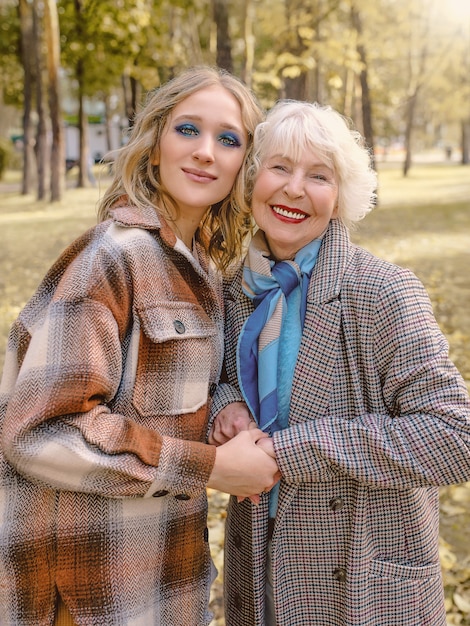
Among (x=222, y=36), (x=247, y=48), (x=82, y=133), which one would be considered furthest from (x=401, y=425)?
(x=82, y=133)

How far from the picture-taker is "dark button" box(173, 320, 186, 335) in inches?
71.7

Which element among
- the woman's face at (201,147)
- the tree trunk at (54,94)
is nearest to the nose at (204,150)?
the woman's face at (201,147)

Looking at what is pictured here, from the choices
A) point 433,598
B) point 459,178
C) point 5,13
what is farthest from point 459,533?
point 459,178

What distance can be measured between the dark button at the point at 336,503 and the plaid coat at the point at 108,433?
39cm

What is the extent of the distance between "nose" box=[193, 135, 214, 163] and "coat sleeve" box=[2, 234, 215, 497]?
0.50m

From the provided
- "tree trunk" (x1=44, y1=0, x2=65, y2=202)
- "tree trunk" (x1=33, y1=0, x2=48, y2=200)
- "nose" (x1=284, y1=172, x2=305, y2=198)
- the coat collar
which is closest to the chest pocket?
the coat collar

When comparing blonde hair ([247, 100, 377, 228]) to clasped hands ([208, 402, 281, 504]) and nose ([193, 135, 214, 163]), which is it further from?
clasped hands ([208, 402, 281, 504])

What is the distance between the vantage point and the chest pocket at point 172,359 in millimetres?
1758

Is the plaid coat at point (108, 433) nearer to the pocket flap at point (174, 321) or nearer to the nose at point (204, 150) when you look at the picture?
the pocket flap at point (174, 321)

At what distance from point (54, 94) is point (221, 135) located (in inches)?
661

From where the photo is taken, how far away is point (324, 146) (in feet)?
6.54

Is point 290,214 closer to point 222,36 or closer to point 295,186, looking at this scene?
point 295,186

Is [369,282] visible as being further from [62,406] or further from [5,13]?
[5,13]

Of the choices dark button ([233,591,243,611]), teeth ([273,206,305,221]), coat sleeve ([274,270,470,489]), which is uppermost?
teeth ([273,206,305,221])
